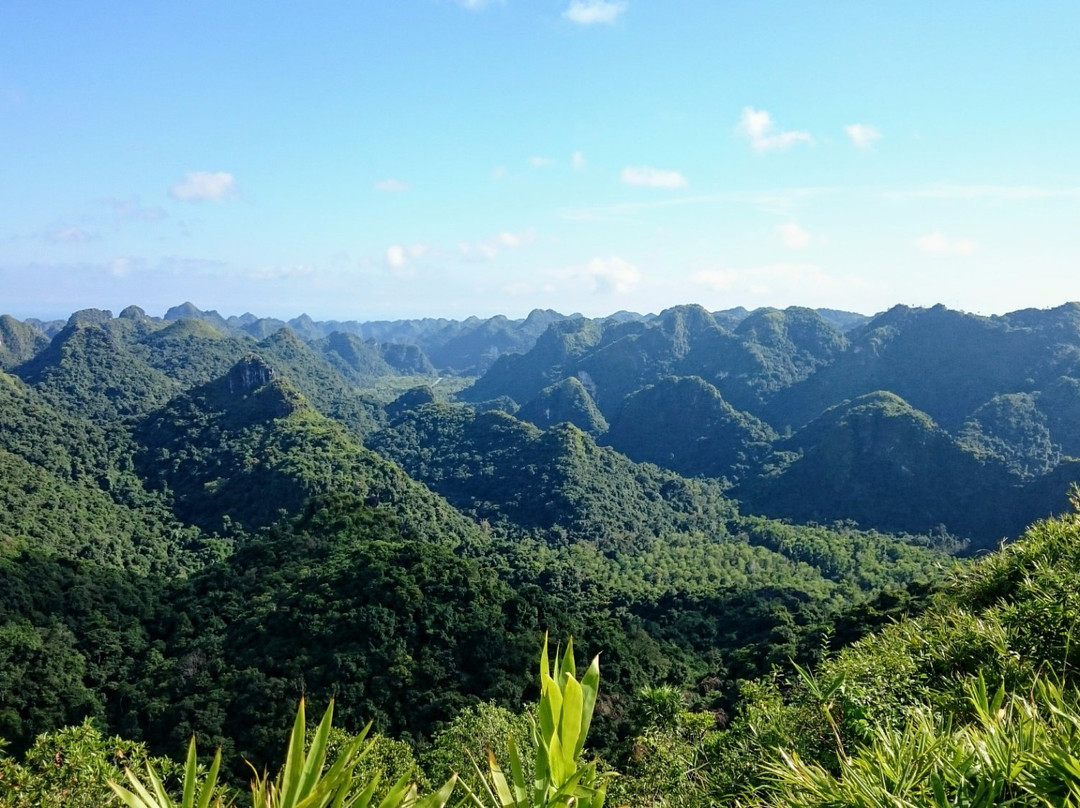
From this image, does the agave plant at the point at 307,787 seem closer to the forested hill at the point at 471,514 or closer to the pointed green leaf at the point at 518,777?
the pointed green leaf at the point at 518,777

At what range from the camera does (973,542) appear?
201ft

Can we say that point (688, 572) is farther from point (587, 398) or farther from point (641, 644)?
point (587, 398)

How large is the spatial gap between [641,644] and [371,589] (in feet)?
43.7

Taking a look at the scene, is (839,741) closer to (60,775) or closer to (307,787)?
(307,787)

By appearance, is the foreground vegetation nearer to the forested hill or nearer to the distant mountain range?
the forested hill

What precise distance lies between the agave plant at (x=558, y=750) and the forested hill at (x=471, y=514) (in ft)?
63.9

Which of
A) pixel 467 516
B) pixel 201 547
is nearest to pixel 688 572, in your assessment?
pixel 467 516

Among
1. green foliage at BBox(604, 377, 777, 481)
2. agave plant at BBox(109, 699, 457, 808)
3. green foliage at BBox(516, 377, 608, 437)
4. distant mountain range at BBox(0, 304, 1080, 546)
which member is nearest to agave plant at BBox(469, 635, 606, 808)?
agave plant at BBox(109, 699, 457, 808)

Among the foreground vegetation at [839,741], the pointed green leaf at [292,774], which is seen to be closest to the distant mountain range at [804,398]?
the foreground vegetation at [839,741]

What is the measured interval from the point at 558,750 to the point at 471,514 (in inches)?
2605

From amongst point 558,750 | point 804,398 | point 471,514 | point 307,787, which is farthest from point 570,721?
point 804,398

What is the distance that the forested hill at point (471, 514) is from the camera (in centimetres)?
2423

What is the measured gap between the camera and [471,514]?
6706 centimetres

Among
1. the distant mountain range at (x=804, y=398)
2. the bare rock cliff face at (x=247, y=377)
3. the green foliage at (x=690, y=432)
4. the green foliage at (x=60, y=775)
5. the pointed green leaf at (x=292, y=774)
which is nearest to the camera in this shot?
the pointed green leaf at (x=292, y=774)
